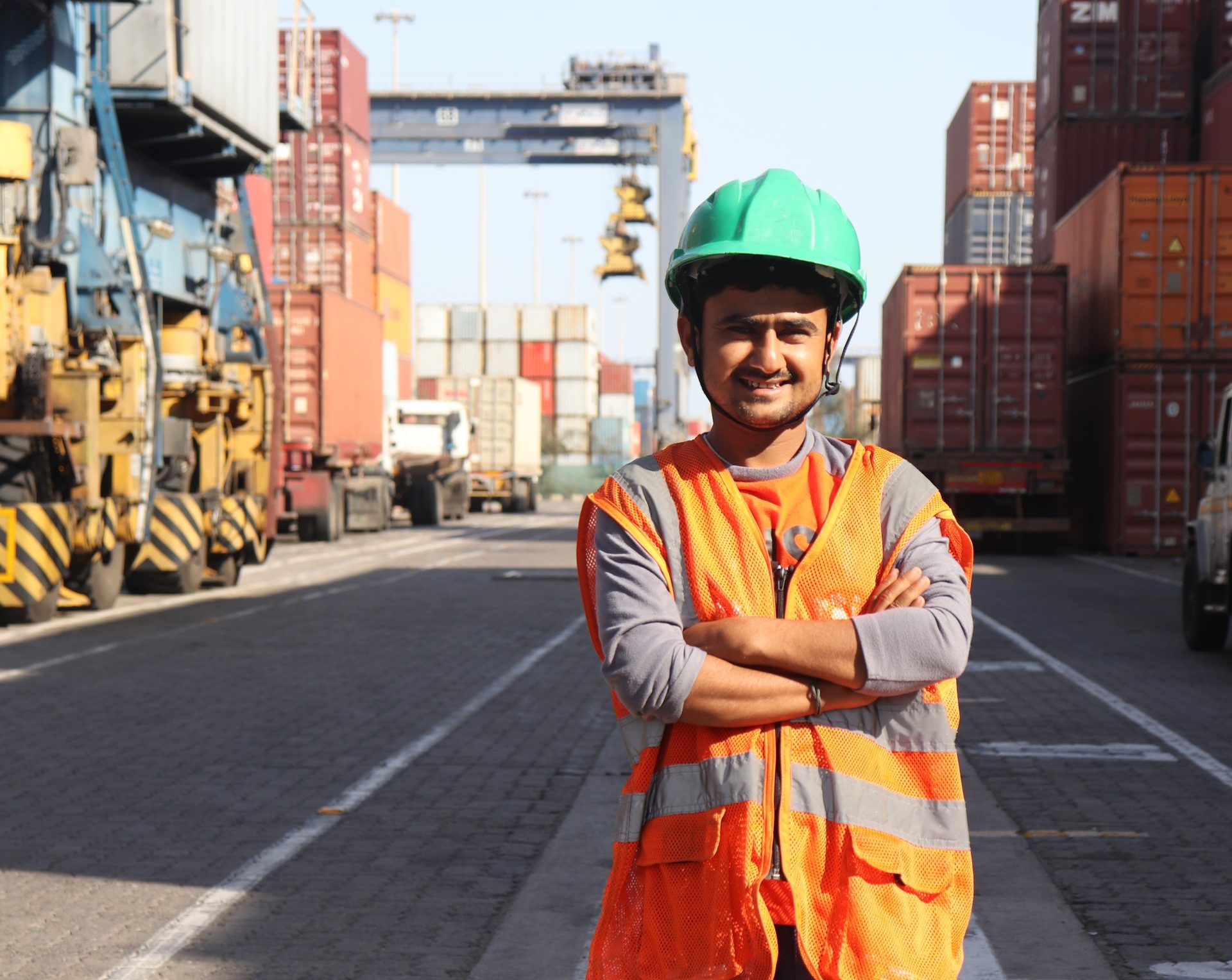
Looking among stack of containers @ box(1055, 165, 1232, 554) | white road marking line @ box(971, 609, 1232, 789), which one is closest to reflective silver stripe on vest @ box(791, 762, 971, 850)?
white road marking line @ box(971, 609, 1232, 789)

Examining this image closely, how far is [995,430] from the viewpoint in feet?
88.8

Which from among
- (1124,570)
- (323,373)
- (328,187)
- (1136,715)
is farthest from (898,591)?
(328,187)

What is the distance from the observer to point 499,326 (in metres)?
80.6

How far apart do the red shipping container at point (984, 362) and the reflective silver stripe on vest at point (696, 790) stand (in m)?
24.9

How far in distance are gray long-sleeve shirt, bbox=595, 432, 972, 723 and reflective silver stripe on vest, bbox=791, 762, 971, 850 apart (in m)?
0.14

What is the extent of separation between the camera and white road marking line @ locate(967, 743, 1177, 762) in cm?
869

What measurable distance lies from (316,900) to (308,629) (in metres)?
9.59

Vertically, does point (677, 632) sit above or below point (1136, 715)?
above

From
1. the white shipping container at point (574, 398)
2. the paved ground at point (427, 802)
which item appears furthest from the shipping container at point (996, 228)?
the white shipping container at point (574, 398)

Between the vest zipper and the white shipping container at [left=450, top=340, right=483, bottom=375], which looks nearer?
the vest zipper

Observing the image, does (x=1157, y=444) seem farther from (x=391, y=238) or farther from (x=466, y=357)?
(x=466, y=357)

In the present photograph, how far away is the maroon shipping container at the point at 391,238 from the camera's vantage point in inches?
2026

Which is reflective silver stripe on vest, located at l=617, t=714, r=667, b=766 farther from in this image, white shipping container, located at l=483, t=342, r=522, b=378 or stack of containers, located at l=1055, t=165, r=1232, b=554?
white shipping container, located at l=483, t=342, r=522, b=378

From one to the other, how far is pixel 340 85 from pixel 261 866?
38743 mm
